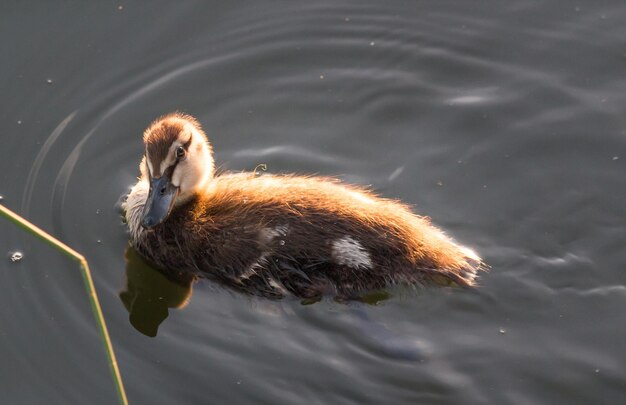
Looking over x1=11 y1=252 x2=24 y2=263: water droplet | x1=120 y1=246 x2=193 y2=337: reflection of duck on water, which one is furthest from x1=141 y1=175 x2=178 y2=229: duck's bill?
x1=11 y1=252 x2=24 y2=263: water droplet

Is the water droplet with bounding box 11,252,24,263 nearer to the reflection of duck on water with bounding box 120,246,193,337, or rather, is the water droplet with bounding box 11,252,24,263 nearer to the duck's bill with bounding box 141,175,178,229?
the reflection of duck on water with bounding box 120,246,193,337

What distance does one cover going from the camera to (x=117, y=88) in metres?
6.57

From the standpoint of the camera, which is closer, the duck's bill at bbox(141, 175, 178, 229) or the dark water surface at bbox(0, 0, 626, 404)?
the dark water surface at bbox(0, 0, 626, 404)

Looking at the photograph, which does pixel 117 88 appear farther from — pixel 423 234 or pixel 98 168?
pixel 423 234

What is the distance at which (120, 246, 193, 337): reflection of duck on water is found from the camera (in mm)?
5465

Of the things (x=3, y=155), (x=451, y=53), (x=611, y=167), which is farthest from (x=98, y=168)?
(x=611, y=167)

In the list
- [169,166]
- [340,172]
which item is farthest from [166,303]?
[340,172]

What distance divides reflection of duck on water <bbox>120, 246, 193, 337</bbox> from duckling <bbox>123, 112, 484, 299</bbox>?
0.26ft

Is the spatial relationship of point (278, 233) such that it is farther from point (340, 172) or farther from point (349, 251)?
point (340, 172)

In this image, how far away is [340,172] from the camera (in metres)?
6.03

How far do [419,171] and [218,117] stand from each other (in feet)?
4.21

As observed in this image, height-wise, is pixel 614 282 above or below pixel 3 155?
below

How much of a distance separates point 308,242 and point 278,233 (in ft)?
0.53

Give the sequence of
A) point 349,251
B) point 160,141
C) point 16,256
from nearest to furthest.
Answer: point 349,251 → point 160,141 → point 16,256
